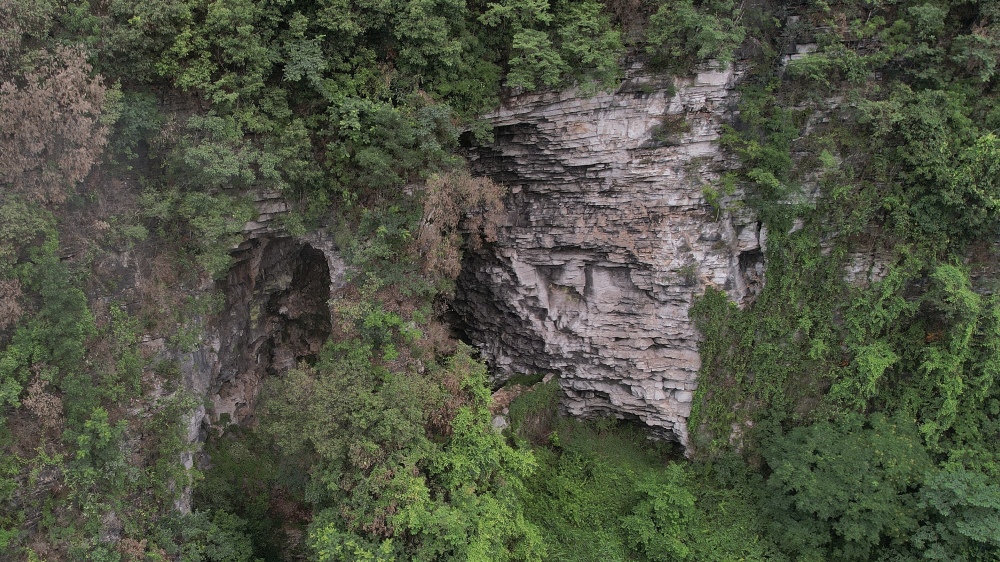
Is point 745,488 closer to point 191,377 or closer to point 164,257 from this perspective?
point 191,377

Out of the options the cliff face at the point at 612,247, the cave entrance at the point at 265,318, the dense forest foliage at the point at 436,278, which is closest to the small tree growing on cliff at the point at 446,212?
the dense forest foliage at the point at 436,278

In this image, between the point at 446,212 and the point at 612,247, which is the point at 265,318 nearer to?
the point at 446,212

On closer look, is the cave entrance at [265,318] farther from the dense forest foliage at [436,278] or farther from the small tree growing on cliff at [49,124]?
the small tree growing on cliff at [49,124]

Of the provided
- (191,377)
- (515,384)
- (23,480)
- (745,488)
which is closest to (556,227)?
(515,384)

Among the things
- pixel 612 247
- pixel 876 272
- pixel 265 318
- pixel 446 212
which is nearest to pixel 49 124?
pixel 446 212

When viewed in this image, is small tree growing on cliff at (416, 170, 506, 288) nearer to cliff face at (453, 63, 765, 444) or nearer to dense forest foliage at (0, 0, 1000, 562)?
dense forest foliage at (0, 0, 1000, 562)

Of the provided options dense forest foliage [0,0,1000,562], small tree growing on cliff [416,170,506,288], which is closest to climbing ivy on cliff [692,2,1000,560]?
dense forest foliage [0,0,1000,562]
